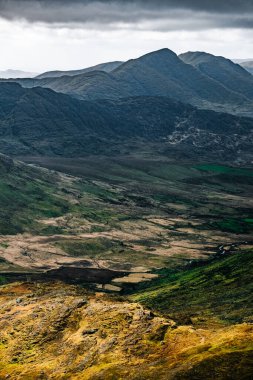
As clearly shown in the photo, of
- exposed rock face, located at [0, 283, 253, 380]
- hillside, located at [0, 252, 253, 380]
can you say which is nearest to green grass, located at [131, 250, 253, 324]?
hillside, located at [0, 252, 253, 380]

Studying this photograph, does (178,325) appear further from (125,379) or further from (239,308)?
(239,308)

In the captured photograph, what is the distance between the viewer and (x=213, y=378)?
5366 cm

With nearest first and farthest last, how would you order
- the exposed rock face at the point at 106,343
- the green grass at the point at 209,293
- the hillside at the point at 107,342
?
the hillside at the point at 107,342 → the exposed rock face at the point at 106,343 → the green grass at the point at 209,293

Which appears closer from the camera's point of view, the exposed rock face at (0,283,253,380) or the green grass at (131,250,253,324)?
the exposed rock face at (0,283,253,380)

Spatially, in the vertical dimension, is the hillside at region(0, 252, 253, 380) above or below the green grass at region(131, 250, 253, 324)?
→ above

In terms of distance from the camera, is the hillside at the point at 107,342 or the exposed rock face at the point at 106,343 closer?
the hillside at the point at 107,342

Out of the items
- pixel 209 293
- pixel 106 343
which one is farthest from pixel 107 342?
pixel 209 293

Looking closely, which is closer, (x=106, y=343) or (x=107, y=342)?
(x=106, y=343)

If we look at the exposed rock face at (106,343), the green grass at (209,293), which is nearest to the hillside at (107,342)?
the exposed rock face at (106,343)

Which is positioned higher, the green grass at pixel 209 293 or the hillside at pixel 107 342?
the hillside at pixel 107 342

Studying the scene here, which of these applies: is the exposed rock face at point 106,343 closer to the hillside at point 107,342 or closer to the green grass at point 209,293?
the hillside at point 107,342

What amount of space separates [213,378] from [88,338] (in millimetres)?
26873

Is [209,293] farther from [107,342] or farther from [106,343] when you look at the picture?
[106,343]

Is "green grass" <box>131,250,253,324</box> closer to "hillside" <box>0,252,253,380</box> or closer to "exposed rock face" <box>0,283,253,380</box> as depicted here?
"hillside" <box>0,252,253,380</box>
